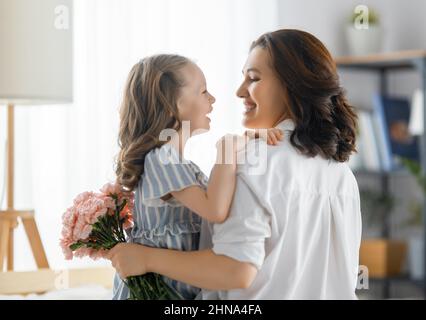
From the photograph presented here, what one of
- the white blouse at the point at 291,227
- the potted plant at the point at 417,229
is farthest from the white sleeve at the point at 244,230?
the potted plant at the point at 417,229

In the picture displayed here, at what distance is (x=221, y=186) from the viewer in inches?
51.3

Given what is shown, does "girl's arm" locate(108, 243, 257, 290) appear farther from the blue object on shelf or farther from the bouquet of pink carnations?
the blue object on shelf

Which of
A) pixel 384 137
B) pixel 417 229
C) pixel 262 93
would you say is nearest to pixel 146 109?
pixel 262 93

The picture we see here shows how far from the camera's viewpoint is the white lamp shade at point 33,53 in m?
2.47

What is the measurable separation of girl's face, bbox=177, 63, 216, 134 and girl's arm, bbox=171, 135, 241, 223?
19 centimetres

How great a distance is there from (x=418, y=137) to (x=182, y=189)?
3190mm

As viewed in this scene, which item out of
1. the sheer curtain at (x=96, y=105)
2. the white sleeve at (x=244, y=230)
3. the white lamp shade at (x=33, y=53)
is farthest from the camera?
the sheer curtain at (x=96, y=105)

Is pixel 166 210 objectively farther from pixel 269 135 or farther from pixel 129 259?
pixel 269 135

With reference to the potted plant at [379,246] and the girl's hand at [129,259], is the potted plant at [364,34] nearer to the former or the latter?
the potted plant at [379,246]

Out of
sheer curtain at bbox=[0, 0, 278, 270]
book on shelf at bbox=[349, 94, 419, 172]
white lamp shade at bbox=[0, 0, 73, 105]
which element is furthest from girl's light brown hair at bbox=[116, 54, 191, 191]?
book on shelf at bbox=[349, 94, 419, 172]

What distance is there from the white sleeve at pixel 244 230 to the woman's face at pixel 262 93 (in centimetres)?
19

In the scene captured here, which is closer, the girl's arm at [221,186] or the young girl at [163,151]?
the girl's arm at [221,186]

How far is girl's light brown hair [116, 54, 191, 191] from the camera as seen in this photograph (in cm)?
147

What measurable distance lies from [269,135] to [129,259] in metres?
0.32
